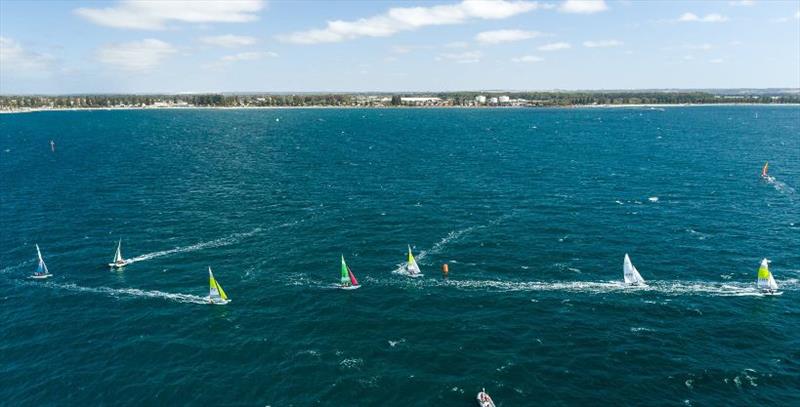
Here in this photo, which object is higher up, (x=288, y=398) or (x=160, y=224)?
(x=160, y=224)

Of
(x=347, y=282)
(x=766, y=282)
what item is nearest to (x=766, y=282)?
(x=766, y=282)

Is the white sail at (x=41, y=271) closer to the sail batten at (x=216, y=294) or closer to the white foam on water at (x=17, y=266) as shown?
the white foam on water at (x=17, y=266)

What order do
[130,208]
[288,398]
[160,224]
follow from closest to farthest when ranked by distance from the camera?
[288,398]
[160,224]
[130,208]

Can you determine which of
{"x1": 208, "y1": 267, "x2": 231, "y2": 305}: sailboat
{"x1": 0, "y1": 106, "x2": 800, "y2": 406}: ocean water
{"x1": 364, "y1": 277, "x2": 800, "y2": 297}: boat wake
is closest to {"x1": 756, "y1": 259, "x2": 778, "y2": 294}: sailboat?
{"x1": 364, "y1": 277, "x2": 800, "y2": 297}: boat wake

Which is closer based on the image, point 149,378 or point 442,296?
point 149,378

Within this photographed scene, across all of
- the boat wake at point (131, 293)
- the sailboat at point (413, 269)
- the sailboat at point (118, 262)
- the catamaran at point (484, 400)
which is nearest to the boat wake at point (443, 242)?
the sailboat at point (413, 269)

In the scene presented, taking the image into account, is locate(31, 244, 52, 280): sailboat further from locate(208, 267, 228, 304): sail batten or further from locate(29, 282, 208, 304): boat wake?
locate(208, 267, 228, 304): sail batten

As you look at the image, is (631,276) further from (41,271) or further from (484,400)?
(41,271)

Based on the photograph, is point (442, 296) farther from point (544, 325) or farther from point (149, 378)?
point (149, 378)

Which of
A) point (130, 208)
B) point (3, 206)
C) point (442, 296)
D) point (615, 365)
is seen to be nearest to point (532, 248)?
point (442, 296)
